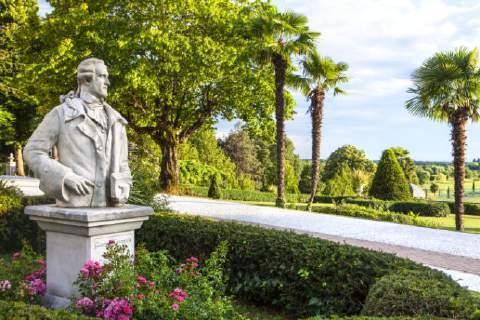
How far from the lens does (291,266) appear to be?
553cm

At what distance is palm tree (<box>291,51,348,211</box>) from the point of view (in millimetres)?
21234

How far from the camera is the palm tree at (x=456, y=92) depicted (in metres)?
16.5

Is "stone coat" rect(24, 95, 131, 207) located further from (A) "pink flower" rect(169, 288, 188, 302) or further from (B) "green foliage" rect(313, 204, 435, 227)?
(B) "green foliage" rect(313, 204, 435, 227)

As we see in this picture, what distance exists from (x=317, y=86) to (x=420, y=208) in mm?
9197

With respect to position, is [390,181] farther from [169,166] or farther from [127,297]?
[127,297]

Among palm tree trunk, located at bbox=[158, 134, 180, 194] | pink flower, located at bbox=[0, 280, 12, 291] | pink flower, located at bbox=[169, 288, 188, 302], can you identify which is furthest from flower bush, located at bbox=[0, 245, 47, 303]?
Result: palm tree trunk, located at bbox=[158, 134, 180, 194]

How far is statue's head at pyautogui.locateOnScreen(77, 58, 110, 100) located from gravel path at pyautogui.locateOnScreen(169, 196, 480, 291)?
484 cm

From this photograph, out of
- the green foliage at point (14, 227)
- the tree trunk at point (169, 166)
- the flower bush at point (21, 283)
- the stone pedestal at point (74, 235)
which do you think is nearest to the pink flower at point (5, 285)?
the flower bush at point (21, 283)

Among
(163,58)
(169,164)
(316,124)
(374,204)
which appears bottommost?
(374,204)

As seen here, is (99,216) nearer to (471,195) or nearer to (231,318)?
(231,318)

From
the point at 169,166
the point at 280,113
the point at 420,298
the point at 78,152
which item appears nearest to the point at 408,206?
the point at 280,113

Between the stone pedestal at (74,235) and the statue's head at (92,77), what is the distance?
1259 mm

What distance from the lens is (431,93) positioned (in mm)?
16938

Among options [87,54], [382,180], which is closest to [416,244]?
[87,54]
